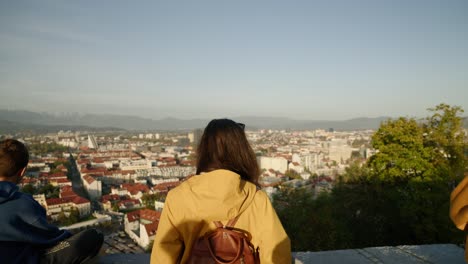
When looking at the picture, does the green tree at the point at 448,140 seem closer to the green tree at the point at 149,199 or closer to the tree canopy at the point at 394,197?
the tree canopy at the point at 394,197

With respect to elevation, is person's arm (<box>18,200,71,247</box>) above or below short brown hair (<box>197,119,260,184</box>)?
below

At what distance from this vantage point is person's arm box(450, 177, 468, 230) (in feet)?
2.85

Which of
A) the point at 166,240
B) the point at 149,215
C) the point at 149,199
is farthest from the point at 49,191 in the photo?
the point at 166,240

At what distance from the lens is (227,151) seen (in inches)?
47.4

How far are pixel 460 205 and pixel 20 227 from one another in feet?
5.49

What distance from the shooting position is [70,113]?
161m

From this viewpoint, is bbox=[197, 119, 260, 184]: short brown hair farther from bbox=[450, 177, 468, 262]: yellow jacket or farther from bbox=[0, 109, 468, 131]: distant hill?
bbox=[0, 109, 468, 131]: distant hill

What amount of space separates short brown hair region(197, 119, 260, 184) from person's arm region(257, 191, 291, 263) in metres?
0.17

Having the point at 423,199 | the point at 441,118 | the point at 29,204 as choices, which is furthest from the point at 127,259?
the point at 441,118

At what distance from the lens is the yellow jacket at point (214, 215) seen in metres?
1.07

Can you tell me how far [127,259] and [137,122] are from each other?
17765 centimetres

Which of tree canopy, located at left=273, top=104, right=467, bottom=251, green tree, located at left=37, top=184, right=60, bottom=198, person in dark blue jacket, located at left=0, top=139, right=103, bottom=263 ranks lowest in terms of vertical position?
green tree, located at left=37, top=184, right=60, bottom=198

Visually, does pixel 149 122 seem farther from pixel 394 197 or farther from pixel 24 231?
pixel 24 231

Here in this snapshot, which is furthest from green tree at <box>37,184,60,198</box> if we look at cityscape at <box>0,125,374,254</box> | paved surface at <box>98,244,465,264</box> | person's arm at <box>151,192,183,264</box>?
person's arm at <box>151,192,183,264</box>
